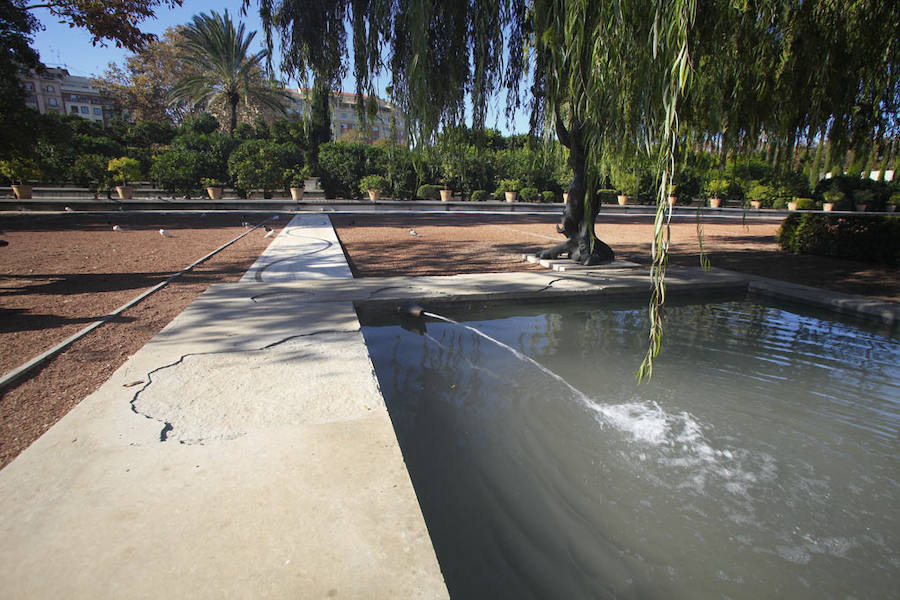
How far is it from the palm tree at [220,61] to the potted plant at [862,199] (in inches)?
1358

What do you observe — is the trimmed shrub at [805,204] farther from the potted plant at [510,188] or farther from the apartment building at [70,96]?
the apartment building at [70,96]

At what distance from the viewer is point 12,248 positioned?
858cm

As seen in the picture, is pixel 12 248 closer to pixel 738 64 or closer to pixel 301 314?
pixel 301 314

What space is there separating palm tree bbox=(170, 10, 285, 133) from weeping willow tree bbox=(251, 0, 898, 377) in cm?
2657

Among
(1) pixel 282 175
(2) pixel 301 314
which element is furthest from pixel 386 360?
(1) pixel 282 175

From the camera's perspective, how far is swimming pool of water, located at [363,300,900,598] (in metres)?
1.96

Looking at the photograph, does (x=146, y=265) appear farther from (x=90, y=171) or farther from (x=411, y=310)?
(x=90, y=171)

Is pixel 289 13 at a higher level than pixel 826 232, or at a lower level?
higher

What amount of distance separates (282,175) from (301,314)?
64.5ft

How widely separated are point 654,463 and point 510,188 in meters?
24.0

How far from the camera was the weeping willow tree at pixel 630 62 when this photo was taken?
2.57m

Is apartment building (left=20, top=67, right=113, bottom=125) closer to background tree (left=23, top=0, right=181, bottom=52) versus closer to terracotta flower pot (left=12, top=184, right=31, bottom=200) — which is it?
terracotta flower pot (left=12, top=184, right=31, bottom=200)

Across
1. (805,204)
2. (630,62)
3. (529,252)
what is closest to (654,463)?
(630,62)

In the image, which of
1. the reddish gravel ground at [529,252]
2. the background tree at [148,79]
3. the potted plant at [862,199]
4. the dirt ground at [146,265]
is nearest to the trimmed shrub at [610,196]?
the dirt ground at [146,265]
